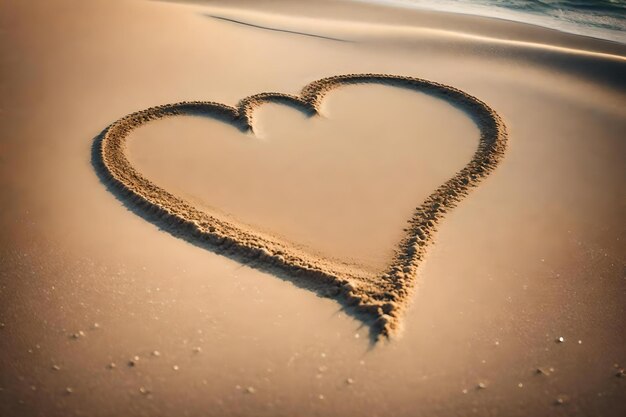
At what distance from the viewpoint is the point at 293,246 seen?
3375mm

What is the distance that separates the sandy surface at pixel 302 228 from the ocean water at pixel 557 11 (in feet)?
7.81

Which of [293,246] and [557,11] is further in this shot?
[557,11]

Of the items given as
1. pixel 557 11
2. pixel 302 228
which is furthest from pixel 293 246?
pixel 557 11

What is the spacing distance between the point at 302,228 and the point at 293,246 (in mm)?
230

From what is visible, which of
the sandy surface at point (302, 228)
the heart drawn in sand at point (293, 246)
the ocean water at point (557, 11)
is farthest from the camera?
the ocean water at point (557, 11)

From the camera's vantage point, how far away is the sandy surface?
254 cm

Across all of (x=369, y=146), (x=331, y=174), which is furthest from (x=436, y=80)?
(x=331, y=174)

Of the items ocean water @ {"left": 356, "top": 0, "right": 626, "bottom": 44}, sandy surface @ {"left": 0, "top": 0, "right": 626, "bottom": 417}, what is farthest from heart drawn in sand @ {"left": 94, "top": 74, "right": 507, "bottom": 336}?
ocean water @ {"left": 356, "top": 0, "right": 626, "bottom": 44}

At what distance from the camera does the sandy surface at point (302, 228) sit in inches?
100

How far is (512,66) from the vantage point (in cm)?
583

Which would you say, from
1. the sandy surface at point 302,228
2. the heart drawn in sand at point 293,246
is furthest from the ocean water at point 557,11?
the heart drawn in sand at point 293,246

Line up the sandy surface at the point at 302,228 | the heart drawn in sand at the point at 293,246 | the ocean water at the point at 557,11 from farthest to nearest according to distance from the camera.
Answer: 1. the ocean water at the point at 557,11
2. the heart drawn in sand at the point at 293,246
3. the sandy surface at the point at 302,228

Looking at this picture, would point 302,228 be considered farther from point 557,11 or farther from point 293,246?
point 557,11

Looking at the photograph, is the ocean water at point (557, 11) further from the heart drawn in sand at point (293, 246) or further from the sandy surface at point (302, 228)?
the heart drawn in sand at point (293, 246)
